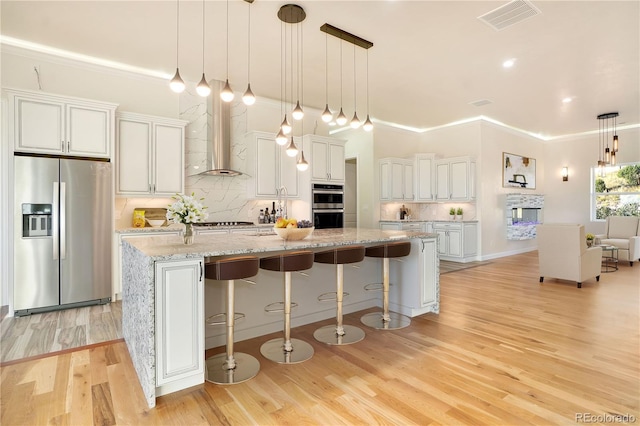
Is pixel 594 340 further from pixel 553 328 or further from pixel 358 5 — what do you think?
pixel 358 5

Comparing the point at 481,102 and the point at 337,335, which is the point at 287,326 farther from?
the point at 481,102

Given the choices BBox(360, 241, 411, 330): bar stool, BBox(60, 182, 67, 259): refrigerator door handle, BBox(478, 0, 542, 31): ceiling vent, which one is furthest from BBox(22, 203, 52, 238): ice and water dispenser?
BBox(478, 0, 542, 31): ceiling vent

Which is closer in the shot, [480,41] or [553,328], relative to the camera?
[553,328]

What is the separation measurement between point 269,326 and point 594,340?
9.52ft

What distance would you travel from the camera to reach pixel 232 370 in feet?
8.28

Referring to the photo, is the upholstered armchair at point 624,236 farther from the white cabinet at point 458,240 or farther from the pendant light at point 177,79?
the pendant light at point 177,79

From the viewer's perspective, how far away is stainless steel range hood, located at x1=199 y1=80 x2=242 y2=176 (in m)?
5.26

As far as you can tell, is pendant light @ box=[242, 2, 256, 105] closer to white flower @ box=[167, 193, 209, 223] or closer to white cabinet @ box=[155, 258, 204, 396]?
white flower @ box=[167, 193, 209, 223]

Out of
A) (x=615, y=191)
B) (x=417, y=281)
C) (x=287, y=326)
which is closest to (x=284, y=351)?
(x=287, y=326)

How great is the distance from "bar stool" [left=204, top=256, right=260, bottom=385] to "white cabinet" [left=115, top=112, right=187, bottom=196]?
9.06 ft

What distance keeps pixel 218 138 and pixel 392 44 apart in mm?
2841

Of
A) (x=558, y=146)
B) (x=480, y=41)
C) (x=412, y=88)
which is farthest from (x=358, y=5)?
(x=558, y=146)

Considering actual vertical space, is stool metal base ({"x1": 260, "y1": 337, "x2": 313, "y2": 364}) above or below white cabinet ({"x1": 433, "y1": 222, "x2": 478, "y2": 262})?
below

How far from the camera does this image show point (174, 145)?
4867 mm
